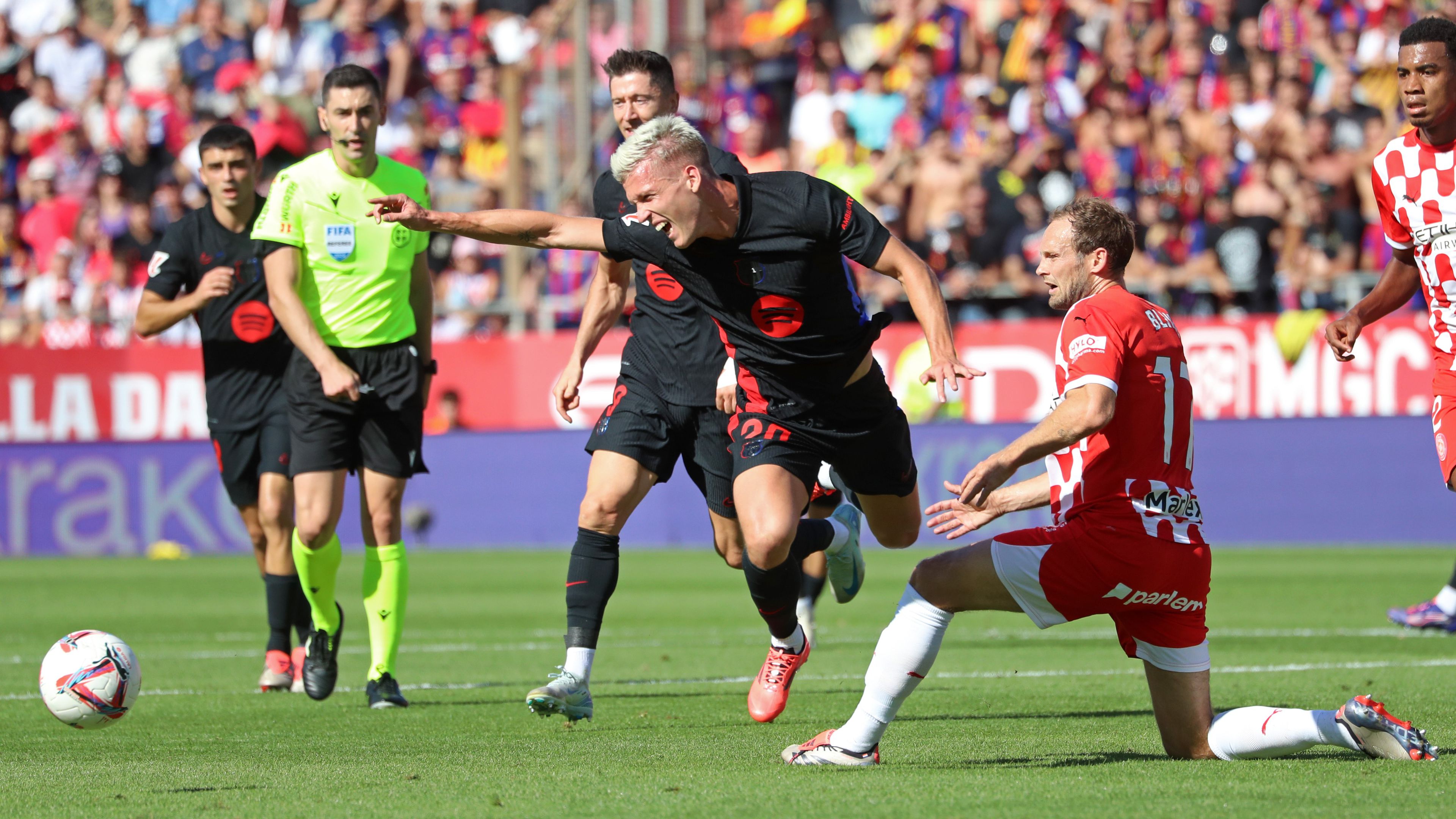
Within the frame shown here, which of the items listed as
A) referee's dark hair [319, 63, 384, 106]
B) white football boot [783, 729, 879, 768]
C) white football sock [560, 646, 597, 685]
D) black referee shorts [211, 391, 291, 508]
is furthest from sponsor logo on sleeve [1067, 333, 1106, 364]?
black referee shorts [211, 391, 291, 508]

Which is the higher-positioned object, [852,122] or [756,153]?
[852,122]

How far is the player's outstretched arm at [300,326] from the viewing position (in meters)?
7.38

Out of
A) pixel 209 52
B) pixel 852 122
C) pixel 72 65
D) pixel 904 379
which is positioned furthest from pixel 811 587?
pixel 72 65

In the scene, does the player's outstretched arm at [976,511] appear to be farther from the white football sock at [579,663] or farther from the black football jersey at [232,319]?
the black football jersey at [232,319]

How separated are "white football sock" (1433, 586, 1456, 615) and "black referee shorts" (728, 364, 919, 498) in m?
4.67


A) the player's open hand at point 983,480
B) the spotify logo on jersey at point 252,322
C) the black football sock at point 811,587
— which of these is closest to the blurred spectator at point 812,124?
the black football sock at point 811,587

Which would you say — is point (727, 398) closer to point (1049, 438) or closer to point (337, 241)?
point (337, 241)

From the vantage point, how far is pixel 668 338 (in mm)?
7270

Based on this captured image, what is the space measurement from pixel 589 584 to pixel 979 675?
2434 mm

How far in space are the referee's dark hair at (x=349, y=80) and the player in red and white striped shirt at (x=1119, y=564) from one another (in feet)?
11.7

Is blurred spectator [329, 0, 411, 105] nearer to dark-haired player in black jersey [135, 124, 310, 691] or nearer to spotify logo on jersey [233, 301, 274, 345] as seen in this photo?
dark-haired player in black jersey [135, 124, 310, 691]

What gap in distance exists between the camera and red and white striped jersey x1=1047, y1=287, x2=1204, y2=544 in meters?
5.17

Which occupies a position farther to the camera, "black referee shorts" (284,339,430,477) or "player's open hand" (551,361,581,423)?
"black referee shorts" (284,339,430,477)

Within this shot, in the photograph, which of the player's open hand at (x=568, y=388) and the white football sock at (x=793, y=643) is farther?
the player's open hand at (x=568, y=388)
